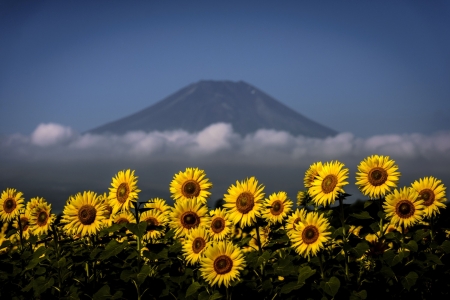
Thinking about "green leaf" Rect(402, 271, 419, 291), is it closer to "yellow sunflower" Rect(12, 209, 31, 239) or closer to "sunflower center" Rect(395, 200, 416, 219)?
"sunflower center" Rect(395, 200, 416, 219)

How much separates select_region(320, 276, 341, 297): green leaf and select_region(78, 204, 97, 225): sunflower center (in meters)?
3.89

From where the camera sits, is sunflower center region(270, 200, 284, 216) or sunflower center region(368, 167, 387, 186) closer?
sunflower center region(368, 167, 387, 186)

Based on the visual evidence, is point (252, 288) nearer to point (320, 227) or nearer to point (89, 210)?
point (320, 227)

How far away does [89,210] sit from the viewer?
937cm

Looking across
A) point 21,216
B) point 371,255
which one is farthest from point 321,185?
point 21,216

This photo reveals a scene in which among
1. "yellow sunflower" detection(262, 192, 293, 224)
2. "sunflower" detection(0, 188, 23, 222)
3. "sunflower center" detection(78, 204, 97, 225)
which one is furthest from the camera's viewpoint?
"sunflower" detection(0, 188, 23, 222)

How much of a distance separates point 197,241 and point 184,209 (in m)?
0.69

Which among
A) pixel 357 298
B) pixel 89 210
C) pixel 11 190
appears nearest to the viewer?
pixel 357 298

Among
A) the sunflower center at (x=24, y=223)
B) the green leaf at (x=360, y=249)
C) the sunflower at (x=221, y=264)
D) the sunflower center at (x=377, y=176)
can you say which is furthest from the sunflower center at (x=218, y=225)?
the sunflower center at (x=24, y=223)

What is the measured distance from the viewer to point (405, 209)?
9.96 metres

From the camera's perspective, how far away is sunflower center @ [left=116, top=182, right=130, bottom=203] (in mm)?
9109

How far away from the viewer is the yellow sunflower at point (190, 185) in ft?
31.6

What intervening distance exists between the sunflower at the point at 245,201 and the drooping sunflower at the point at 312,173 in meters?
1.13

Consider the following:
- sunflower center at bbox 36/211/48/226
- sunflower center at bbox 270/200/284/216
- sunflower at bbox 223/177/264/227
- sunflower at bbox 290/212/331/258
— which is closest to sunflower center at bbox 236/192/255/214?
sunflower at bbox 223/177/264/227
